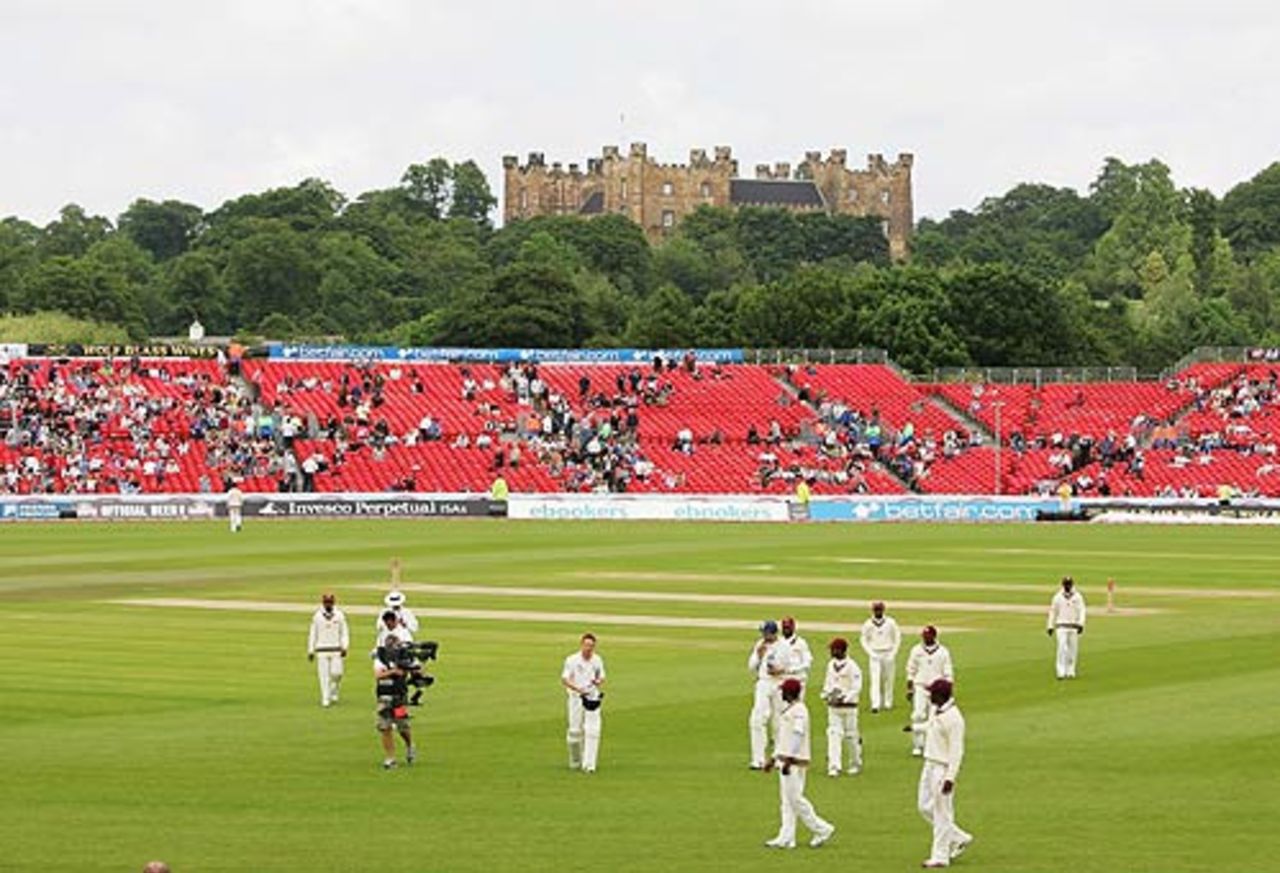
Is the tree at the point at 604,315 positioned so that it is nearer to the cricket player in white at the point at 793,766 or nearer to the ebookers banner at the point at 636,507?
the ebookers banner at the point at 636,507

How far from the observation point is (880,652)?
31.6 meters

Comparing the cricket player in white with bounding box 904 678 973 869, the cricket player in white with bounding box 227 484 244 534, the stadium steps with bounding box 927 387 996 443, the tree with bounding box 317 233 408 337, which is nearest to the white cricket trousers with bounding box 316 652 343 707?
the cricket player in white with bounding box 904 678 973 869

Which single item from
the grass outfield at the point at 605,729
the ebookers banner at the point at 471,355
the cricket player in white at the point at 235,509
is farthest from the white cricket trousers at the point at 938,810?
the ebookers banner at the point at 471,355

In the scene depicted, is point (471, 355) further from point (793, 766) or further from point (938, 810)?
point (938, 810)

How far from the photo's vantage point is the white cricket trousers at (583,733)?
2748cm

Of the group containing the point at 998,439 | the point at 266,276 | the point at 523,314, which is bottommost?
the point at 998,439

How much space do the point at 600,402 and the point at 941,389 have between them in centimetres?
1376

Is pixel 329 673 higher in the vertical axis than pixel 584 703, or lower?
lower

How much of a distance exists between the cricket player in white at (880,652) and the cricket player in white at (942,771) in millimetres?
8129

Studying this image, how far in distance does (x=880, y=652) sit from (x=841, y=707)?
4.75m

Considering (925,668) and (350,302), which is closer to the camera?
(925,668)

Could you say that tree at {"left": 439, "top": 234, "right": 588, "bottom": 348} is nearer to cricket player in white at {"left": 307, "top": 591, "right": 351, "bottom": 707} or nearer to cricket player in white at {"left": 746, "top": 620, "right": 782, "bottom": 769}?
cricket player in white at {"left": 307, "top": 591, "right": 351, "bottom": 707}

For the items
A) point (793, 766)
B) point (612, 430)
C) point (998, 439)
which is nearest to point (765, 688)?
point (793, 766)

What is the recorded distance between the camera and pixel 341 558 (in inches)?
2502
